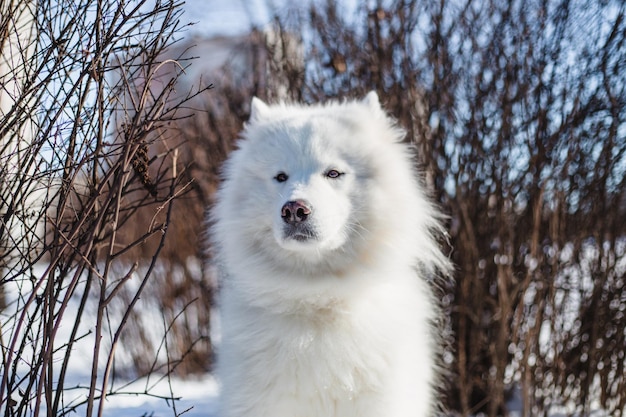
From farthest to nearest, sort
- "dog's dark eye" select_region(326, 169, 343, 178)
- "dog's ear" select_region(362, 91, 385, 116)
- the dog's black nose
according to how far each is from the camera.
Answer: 1. "dog's ear" select_region(362, 91, 385, 116)
2. "dog's dark eye" select_region(326, 169, 343, 178)
3. the dog's black nose

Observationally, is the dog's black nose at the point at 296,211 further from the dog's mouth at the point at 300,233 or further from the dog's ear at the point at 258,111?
the dog's ear at the point at 258,111

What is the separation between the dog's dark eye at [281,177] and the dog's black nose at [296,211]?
33cm

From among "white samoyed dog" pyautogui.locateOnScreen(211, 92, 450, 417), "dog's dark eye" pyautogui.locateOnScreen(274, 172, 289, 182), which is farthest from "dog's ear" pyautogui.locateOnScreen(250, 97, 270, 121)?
"dog's dark eye" pyautogui.locateOnScreen(274, 172, 289, 182)

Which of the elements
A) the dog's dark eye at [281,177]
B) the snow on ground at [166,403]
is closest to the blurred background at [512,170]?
the snow on ground at [166,403]

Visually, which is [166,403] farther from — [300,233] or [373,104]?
[373,104]

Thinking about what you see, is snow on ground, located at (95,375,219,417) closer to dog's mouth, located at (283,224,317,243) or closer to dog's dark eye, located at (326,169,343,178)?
dog's mouth, located at (283,224,317,243)

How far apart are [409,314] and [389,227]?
44 cm

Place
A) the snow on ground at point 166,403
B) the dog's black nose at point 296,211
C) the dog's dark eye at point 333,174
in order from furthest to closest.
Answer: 1. the snow on ground at point 166,403
2. the dog's dark eye at point 333,174
3. the dog's black nose at point 296,211

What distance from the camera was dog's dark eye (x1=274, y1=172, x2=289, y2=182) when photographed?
128 inches

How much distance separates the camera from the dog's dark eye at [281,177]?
325 cm

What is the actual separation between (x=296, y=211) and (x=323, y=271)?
434mm

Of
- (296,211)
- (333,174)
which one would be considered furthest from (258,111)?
(296,211)

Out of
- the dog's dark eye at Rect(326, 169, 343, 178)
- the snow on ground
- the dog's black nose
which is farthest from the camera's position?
the snow on ground

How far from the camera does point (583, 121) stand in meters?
4.42
